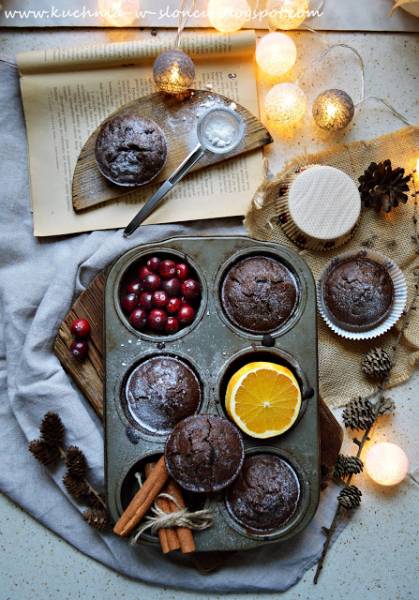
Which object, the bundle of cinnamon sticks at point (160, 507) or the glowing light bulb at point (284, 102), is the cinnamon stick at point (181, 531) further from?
the glowing light bulb at point (284, 102)

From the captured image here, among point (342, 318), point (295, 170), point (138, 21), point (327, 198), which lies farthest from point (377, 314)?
point (138, 21)

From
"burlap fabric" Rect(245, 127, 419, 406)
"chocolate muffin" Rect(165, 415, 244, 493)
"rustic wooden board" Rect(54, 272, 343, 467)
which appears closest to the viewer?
"chocolate muffin" Rect(165, 415, 244, 493)

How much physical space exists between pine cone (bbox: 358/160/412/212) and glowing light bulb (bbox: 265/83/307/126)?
306mm

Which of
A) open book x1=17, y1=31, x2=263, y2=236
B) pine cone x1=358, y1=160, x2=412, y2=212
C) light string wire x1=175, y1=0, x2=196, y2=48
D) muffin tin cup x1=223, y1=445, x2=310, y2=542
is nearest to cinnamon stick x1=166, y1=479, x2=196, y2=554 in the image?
muffin tin cup x1=223, y1=445, x2=310, y2=542

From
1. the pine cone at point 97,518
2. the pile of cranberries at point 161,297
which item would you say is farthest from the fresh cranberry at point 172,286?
the pine cone at point 97,518

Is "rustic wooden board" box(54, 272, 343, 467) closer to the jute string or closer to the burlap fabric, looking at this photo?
the burlap fabric

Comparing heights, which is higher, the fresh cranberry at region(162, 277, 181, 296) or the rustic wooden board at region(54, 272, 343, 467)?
the fresh cranberry at region(162, 277, 181, 296)

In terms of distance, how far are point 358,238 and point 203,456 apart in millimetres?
902

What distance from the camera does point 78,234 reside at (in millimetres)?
2201

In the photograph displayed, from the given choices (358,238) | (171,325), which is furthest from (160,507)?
(358,238)

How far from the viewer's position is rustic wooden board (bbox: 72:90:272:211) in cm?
217

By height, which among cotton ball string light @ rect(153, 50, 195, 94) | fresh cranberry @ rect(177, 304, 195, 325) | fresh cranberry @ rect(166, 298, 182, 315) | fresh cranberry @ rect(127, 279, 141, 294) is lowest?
fresh cranberry @ rect(177, 304, 195, 325)

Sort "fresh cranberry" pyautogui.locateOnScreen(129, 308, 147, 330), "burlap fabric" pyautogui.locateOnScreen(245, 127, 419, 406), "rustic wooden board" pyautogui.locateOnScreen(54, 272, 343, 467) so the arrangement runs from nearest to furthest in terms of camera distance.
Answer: "fresh cranberry" pyautogui.locateOnScreen(129, 308, 147, 330)
"rustic wooden board" pyautogui.locateOnScreen(54, 272, 343, 467)
"burlap fabric" pyautogui.locateOnScreen(245, 127, 419, 406)

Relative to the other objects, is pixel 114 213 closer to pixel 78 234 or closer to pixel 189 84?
pixel 78 234
